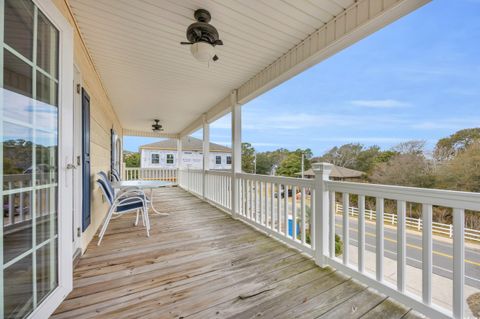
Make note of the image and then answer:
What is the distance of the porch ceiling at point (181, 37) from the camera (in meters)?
1.89

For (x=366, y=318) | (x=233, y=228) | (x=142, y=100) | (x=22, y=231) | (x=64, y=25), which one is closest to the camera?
(x=22, y=231)

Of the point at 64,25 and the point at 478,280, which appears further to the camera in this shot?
the point at 64,25

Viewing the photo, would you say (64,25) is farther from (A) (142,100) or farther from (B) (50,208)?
(A) (142,100)

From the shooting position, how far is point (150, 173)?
9.25m

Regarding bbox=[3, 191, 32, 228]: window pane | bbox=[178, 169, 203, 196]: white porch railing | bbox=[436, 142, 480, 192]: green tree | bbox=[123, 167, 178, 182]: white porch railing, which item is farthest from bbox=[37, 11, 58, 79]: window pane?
bbox=[123, 167, 178, 182]: white porch railing

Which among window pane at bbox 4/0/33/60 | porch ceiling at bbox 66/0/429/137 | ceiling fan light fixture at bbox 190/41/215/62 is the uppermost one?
porch ceiling at bbox 66/0/429/137

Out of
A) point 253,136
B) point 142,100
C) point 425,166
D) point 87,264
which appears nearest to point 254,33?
point 425,166

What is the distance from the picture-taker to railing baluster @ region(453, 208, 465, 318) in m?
1.25

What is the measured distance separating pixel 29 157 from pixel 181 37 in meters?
1.83

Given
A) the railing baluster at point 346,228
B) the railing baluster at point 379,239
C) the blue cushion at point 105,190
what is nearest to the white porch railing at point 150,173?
the blue cushion at point 105,190

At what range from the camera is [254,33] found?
226cm

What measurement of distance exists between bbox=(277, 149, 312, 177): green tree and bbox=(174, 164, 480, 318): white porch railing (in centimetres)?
13

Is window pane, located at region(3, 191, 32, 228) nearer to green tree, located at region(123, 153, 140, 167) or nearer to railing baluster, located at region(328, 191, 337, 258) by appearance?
railing baluster, located at region(328, 191, 337, 258)

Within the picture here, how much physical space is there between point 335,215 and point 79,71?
313 cm
